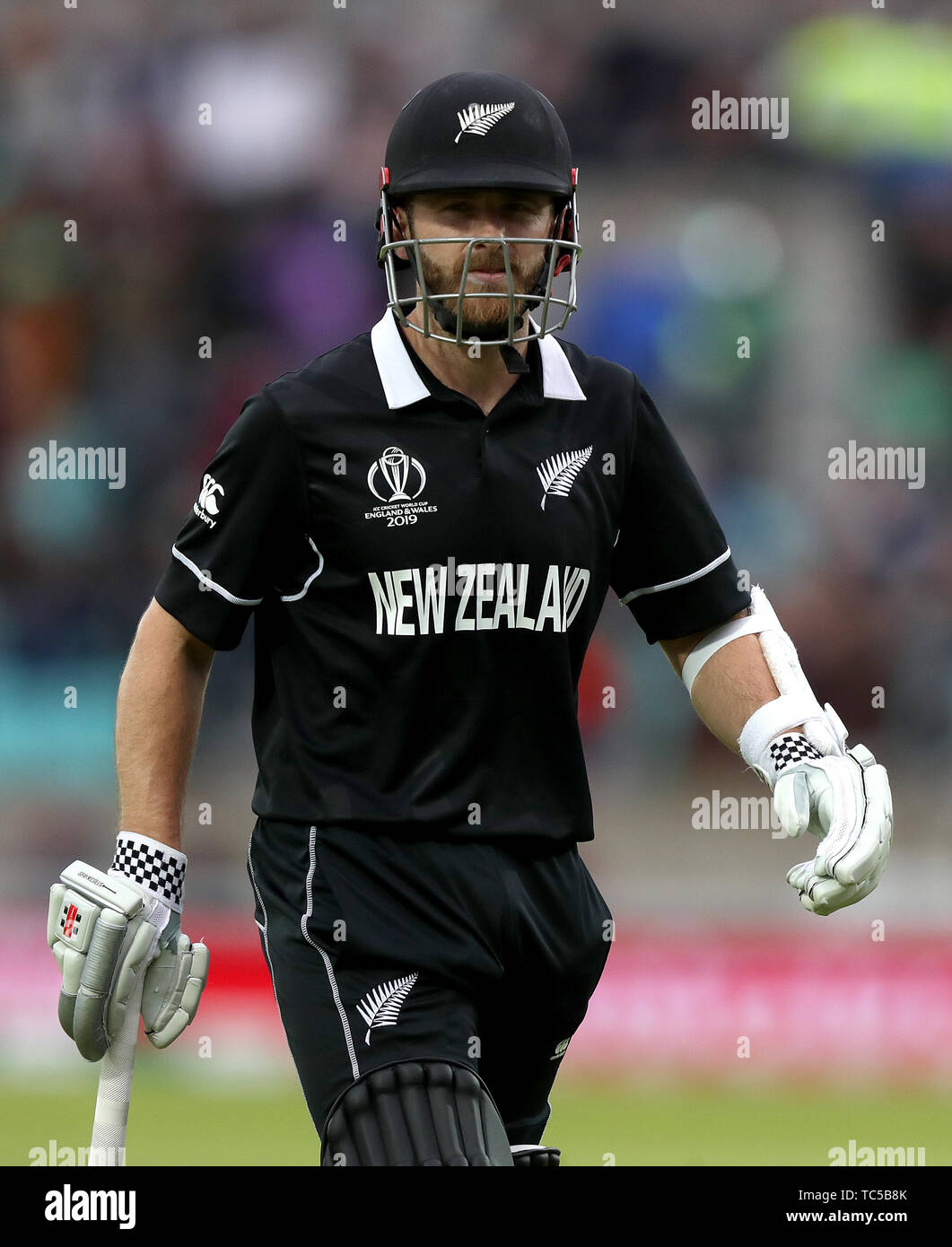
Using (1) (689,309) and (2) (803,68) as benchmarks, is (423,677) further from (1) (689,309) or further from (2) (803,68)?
(2) (803,68)

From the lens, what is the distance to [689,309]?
8.95 metres

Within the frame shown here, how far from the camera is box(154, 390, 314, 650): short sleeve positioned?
3.08 metres

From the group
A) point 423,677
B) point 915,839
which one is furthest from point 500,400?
point 915,839

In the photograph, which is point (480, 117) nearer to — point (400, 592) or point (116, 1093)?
point (400, 592)

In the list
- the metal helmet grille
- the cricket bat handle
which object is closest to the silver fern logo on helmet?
the metal helmet grille

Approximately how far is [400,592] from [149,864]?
0.61m

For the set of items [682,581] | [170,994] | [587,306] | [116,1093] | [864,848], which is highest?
[587,306]

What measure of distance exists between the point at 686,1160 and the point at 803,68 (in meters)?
5.87

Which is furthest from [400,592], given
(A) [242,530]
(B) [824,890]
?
(B) [824,890]

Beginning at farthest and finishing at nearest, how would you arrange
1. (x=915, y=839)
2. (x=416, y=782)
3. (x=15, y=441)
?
(x=15, y=441) < (x=915, y=839) < (x=416, y=782)

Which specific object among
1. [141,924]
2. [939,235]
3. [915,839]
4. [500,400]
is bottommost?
[141,924]

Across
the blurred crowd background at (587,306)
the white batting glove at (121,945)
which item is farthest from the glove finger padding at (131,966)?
the blurred crowd background at (587,306)

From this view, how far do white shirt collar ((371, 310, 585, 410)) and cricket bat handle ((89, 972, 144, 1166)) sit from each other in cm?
106

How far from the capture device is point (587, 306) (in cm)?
870
